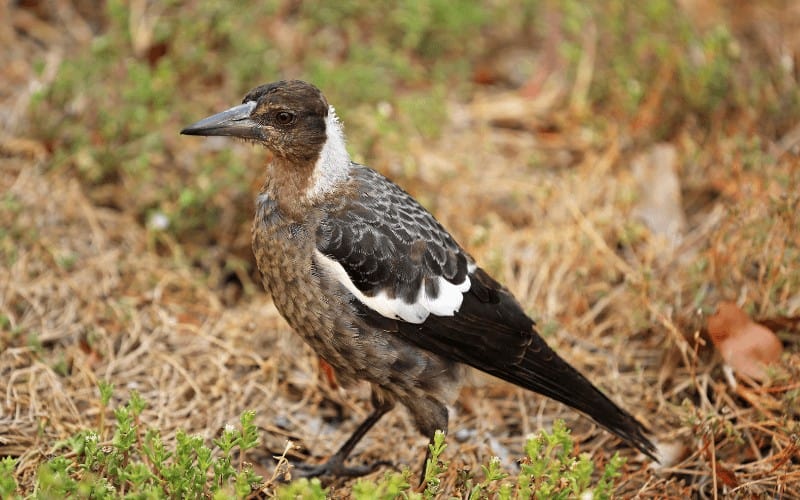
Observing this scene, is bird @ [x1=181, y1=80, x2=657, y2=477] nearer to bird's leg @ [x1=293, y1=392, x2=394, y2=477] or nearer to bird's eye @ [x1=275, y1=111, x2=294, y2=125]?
bird's eye @ [x1=275, y1=111, x2=294, y2=125]

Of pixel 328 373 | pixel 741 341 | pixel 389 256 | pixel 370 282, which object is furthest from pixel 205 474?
pixel 741 341

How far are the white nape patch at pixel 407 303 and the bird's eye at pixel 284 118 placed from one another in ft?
1.51

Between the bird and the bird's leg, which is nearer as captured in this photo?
the bird

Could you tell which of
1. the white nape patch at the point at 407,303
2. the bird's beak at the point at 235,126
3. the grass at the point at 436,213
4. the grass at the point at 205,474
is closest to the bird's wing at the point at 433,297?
the white nape patch at the point at 407,303

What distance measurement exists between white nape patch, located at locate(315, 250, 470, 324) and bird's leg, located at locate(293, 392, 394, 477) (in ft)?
1.54

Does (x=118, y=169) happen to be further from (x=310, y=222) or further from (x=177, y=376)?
(x=310, y=222)

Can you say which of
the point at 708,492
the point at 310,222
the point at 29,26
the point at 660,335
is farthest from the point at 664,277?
the point at 29,26

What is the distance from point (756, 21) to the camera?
5809mm

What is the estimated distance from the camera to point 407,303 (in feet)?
9.80

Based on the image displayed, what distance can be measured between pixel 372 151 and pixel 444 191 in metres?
0.45

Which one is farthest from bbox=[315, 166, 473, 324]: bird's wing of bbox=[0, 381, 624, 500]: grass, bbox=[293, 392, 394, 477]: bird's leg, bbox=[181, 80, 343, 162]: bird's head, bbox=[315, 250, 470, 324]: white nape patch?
bbox=[0, 381, 624, 500]: grass

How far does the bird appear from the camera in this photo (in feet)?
9.62

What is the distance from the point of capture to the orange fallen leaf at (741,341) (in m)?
3.42

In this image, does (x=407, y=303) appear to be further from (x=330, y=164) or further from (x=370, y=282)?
(x=330, y=164)
